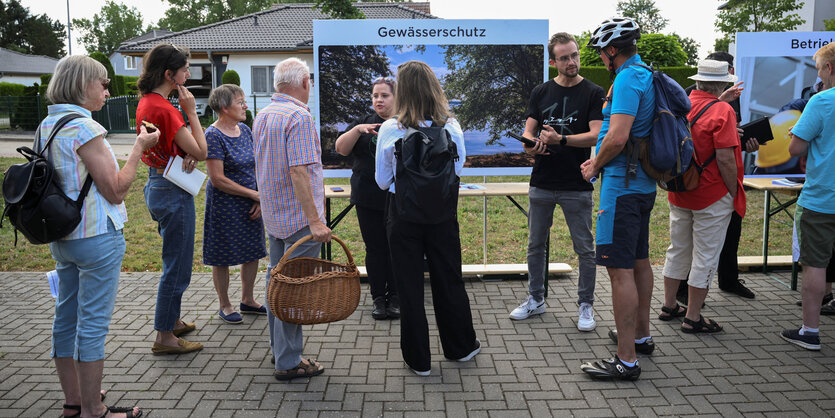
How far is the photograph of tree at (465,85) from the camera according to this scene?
5.65 meters

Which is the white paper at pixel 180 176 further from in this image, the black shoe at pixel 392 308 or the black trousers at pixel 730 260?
the black trousers at pixel 730 260

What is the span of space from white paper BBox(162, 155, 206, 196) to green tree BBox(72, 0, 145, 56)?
81505mm

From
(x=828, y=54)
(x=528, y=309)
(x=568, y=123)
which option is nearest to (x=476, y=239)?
(x=528, y=309)

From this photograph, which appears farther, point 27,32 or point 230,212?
point 27,32

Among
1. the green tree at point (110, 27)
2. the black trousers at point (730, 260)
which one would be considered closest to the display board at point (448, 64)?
the black trousers at point (730, 260)

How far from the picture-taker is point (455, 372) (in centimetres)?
389

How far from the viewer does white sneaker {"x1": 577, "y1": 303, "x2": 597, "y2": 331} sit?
4566 mm

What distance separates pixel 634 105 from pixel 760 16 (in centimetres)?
2518

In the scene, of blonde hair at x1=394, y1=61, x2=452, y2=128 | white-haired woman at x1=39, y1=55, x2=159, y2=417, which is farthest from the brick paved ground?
blonde hair at x1=394, y1=61, x2=452, y2=128

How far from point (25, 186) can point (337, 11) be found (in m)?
13.1

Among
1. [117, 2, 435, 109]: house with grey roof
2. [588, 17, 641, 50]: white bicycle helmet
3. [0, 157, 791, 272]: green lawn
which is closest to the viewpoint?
[588, 17, 641, 50]: white bicycle helmet

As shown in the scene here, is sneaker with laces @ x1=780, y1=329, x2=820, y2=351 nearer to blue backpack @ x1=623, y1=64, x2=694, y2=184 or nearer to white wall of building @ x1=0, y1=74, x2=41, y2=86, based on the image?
blue backpack @ x1=623, y1=64, x2=694, y2=184

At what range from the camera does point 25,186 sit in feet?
9.19

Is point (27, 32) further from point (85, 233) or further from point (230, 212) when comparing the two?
point (85, 233)
